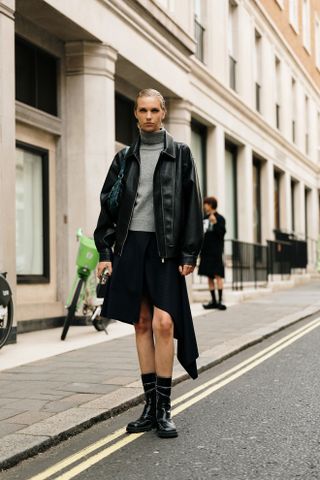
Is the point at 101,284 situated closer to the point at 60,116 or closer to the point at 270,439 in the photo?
the point at 270,439

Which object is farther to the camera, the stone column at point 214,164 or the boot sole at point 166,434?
the stone column at point 214,164

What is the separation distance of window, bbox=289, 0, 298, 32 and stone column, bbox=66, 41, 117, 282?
17464 mm

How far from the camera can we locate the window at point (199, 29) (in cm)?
1806

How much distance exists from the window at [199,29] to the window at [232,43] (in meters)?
2.40

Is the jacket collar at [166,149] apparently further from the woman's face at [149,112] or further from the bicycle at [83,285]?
the bicycle at [83,285]

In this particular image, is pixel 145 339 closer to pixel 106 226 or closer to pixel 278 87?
pixel 106 226

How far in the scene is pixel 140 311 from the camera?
4.84 m

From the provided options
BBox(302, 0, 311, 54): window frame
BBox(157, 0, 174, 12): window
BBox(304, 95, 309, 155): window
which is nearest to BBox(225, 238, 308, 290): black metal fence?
BBox(157, 0, 174, 12): window

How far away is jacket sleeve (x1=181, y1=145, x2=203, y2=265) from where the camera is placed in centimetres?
474

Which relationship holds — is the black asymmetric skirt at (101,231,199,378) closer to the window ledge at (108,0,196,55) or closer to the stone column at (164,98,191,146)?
the window ledge at (108,0,196,55)

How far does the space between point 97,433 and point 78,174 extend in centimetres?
701

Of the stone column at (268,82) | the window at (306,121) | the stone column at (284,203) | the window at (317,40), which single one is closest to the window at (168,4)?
the stone column at (268,82)

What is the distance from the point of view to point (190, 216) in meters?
4.76

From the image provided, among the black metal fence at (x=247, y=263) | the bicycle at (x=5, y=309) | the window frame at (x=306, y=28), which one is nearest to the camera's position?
the bicycle at (x=5, y=309)
